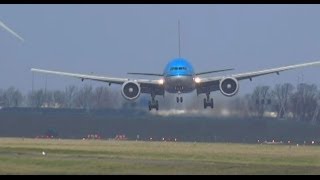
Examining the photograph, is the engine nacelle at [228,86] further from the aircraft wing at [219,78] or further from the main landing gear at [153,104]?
the main landing gear at [153,104]

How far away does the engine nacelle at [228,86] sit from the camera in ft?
276

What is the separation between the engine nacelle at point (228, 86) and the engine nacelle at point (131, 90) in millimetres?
8022

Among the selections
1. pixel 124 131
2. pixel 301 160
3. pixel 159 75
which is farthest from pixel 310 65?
pixel 301 160

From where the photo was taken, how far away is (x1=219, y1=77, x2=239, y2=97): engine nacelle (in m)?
84.2

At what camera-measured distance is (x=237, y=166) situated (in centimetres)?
4709

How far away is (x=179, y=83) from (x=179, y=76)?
852mm

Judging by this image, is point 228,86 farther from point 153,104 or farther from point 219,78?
point 153,104

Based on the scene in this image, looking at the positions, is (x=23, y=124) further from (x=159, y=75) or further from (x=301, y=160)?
(x=301, y=160)

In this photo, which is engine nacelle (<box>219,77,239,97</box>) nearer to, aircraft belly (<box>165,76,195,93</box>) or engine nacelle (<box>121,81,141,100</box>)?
aircraft belly (<box>165,76,195,93</box>)

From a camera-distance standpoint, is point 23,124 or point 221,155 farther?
point 23,124

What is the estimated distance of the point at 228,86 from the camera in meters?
84.4

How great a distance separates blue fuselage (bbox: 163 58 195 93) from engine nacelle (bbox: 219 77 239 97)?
320 cm

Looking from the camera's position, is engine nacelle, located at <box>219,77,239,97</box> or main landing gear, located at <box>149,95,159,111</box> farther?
→ main landing gear, located at <box>149,95,159,111</box>
